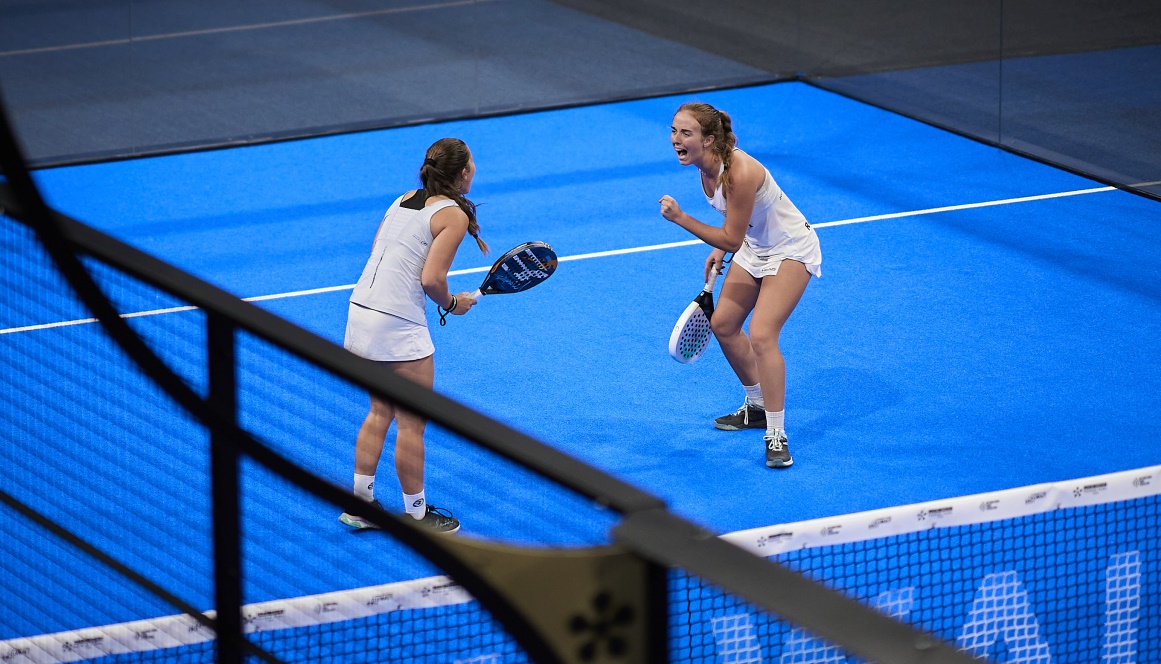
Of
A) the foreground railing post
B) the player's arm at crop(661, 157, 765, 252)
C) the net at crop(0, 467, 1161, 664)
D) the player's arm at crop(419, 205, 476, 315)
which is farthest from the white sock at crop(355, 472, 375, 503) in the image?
the foreground railing post

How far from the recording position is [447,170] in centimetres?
658

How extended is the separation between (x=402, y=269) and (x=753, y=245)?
191 cm

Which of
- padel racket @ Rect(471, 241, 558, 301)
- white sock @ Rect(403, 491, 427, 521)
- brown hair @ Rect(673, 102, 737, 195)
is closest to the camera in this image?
white sock @ Rect(403, 491, 427, 521)

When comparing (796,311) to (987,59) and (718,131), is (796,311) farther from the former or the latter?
(987,59)

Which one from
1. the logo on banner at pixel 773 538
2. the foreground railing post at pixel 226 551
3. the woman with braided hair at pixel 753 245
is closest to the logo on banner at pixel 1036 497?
the logo on banner at pixel 773 538

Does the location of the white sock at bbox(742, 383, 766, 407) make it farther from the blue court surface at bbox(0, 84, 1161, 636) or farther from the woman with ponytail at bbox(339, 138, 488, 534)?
the woman with ponytail at bbox(339, 138, 488, 534)

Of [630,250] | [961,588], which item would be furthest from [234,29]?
[961,588]

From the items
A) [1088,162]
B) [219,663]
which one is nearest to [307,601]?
[219,663]

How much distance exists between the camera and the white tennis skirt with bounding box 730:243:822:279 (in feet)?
24.4

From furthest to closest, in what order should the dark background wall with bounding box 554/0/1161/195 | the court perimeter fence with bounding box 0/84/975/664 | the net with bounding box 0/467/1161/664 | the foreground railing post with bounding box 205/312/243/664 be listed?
the dark background wall with bounding box 554/0/1161/195, the net with bounding box 0/467/1161/664, the foreground railing post with bounding box 205/312/243/664, the court perimeter fence with bounding box 0/84/975/664

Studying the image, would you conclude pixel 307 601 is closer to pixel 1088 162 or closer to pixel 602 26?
pixel 1088 162

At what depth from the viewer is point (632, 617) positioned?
172 centimetres

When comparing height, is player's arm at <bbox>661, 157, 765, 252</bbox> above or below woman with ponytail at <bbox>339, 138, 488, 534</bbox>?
above

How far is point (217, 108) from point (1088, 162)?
8137 mm
